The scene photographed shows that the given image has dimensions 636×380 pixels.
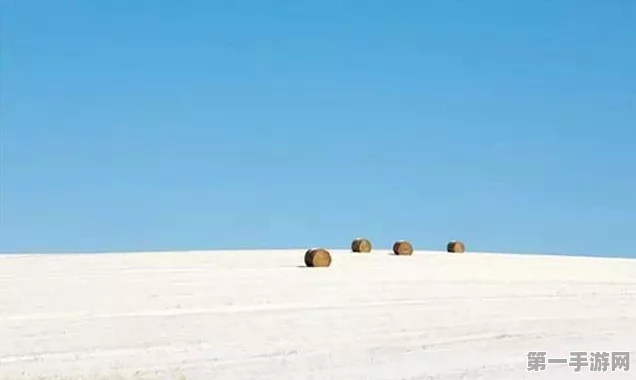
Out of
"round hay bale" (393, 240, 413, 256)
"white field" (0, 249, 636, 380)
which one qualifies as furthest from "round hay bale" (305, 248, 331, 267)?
"round hay bale" (393, 240, 413, 256)

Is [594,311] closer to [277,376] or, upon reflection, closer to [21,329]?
[277,376]

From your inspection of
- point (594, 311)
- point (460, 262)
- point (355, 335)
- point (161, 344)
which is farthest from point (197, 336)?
point (460, 262)

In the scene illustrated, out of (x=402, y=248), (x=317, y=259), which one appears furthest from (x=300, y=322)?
(x=402, y=248)

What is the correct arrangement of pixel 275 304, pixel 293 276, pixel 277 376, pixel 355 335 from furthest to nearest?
pixel 293 276 < pixel 275 304 < pixel 355 335 < pixel 277 376

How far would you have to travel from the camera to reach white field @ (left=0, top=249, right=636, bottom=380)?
835 centimetres

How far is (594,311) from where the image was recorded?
1250cm

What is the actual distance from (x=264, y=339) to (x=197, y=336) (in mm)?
696

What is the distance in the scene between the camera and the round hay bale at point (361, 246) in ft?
80.5

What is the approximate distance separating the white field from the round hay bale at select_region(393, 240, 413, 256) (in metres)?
5.48

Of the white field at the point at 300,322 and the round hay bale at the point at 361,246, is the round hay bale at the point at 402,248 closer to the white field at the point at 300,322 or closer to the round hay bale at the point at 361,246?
the round hay bale at the point at 361,246

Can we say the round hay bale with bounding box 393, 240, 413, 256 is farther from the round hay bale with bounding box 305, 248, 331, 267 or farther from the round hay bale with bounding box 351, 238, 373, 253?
the round hay bale with bounding box 305, 248, 331, 267

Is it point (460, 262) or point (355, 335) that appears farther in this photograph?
point (460, 262)

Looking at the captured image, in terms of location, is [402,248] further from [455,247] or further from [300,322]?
[300,322]

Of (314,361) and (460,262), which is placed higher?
(460,262)
